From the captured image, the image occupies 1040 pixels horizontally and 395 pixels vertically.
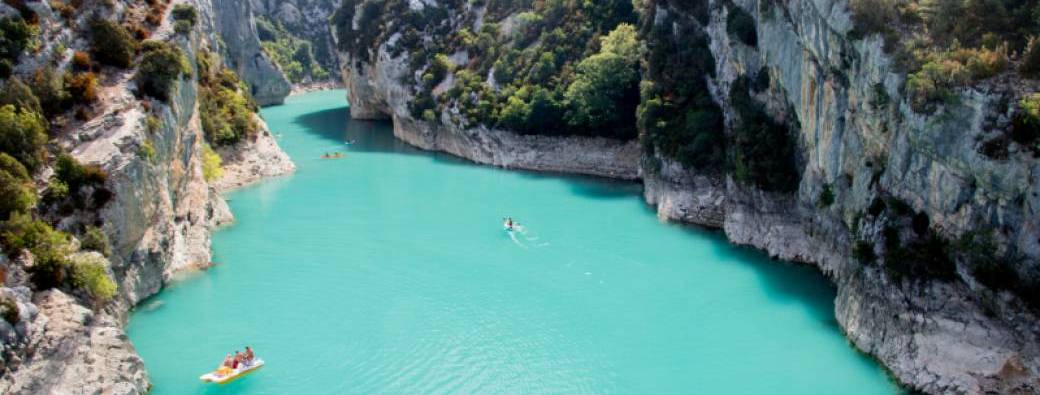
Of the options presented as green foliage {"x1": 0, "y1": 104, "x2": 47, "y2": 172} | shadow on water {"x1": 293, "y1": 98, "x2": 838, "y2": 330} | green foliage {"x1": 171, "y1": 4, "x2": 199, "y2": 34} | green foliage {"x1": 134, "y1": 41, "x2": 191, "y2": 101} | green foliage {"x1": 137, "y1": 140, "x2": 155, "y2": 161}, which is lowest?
shadow on water {"x1": 293, "y1": 98, "x2": 838, "y2": 330}

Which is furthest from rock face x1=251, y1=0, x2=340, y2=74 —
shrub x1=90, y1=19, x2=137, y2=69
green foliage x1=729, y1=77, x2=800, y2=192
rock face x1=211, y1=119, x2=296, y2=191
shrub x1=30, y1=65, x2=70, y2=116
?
shrub x1=30, y1=65, x2=70, y2=116

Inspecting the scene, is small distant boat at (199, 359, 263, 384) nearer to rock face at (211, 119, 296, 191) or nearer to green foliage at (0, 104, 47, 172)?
green foliage at (0, 104, 47, 172)

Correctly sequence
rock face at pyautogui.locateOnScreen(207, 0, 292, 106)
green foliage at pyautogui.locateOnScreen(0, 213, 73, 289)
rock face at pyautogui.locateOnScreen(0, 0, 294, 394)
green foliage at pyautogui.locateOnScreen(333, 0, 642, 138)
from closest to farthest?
rock face at pyautogui.locateOnScreen(0, 0, 294, 394) < green foliage at pyautogui.locateOnScreen(0, 213, 73, 289) < green foliage at pyautogui.locateOnScreen(333, 0, 642, 138) < rock face at pyautogui.locateOnScreen(207, 0, 292, 106)

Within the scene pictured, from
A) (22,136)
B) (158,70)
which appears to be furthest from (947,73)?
(22,136)

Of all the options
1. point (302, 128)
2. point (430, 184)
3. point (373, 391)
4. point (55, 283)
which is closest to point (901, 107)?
point (373, 391)

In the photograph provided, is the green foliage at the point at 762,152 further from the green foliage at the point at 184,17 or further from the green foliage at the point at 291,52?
the green foliage at the point at 291,52

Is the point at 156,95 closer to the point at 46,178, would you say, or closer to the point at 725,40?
the point at 46,178
